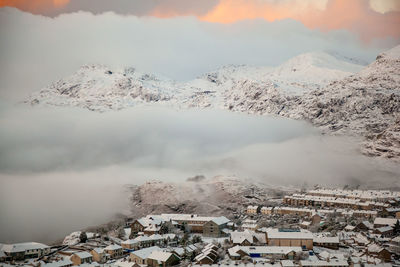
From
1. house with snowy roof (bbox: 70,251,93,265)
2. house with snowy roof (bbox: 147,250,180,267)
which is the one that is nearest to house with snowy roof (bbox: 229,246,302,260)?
house with snowy roof (bbox: 147,250,180,267)

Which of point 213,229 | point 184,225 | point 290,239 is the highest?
point 290,239

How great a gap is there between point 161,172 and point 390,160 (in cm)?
6363

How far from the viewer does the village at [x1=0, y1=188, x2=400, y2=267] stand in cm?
3997

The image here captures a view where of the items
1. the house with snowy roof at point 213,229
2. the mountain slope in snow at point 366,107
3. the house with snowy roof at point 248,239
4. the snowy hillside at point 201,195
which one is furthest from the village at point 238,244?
the mountain slope in snow at point 366,107

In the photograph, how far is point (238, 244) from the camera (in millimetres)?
44812

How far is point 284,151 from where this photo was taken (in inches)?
5325

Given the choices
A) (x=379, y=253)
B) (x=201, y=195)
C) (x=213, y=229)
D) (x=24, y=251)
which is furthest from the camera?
(x=201, y=195)

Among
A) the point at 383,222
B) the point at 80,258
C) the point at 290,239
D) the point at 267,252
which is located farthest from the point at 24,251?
the point at 383,222

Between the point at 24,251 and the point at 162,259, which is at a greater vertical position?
the point at 162,259

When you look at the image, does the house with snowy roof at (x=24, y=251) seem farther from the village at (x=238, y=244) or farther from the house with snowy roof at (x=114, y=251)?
the house with snowy roof at (x=114, y=251)

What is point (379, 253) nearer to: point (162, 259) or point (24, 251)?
point (162, 259)

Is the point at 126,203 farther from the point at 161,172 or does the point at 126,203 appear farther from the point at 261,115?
the point at 261,115

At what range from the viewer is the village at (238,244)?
3997cm

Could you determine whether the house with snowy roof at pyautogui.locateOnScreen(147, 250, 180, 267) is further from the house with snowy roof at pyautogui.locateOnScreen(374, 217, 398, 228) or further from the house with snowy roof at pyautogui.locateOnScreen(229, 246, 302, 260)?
the house with snowy roof at pyautogui.locateOnScreen(374, 217, 398, 228)
